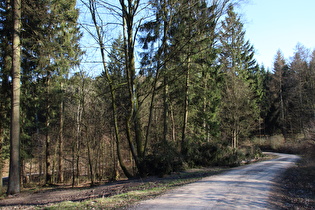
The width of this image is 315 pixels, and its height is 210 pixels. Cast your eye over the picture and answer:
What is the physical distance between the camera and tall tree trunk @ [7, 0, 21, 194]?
1252 centimetres

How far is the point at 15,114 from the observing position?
12789 mm

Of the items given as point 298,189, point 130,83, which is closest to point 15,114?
point 130,83

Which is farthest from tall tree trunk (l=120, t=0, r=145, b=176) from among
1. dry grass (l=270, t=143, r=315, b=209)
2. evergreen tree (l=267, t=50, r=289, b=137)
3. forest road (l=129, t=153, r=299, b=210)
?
evergreen tree (l=267, t=50, r=289, b=137)

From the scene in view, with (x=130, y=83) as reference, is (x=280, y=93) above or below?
above

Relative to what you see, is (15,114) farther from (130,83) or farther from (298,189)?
(298,189)

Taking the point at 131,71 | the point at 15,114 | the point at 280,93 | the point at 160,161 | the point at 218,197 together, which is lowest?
the point at 218,197

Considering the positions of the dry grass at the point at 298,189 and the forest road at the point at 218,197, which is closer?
the forest road at the point at 218,197

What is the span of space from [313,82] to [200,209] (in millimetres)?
32550

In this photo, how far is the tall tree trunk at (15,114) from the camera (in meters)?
12.5

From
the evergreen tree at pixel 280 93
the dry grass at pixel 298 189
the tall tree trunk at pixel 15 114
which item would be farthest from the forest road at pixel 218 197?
the evergreen tree at pixel 280 93

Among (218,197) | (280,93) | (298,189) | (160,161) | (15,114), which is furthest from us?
(280,93)

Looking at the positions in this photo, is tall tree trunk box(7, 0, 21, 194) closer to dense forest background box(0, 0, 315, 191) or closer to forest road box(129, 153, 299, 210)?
dense forest background box(0, 0, 315, 191)

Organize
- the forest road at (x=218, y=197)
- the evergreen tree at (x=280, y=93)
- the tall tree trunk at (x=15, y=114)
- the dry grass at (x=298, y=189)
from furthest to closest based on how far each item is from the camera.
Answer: the evergreen tree at (x=280, y=93) < the tall tree trunk at (x=15, y=114) < the dry grass at (x=298, y=189) < the forest road at (x=218, y=197)

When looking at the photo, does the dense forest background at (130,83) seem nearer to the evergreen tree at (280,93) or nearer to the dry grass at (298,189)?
the dry grass at (298,189)
